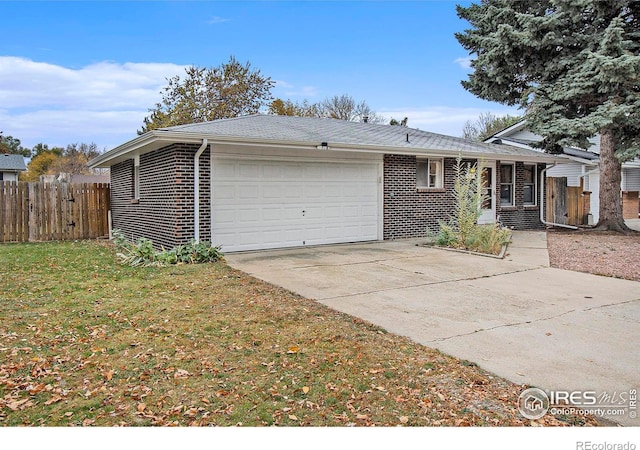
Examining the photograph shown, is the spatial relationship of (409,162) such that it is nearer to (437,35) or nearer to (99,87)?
(437,35)

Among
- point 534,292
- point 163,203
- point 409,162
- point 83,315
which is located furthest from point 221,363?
point 409,162

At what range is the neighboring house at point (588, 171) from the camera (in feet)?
59.4

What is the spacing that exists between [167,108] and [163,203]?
76.4 ft

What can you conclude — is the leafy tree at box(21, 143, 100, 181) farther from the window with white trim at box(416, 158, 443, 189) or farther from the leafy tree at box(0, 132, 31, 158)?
the window with white trim at box(416, 158, 443, 189)

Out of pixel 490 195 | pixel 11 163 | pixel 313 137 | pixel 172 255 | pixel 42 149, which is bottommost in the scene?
pixel 172 255

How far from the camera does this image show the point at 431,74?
16781mm

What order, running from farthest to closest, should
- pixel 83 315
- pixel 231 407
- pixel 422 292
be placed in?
pixel 422 292, pixel 83 315, pixel 231 407

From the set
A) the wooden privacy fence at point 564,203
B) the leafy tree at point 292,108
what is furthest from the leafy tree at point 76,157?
the wooden privacy fence at point 564,203

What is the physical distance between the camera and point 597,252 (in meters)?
10.4

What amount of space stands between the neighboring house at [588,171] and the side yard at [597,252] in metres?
3.95

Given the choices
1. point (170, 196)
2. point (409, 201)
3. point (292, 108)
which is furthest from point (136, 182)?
point (292, 108)

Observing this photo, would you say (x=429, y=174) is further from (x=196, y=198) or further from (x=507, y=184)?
(x=196, y=198)

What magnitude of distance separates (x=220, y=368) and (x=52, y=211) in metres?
12.2

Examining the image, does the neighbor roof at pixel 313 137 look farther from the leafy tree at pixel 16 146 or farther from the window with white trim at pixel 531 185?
the leafy tree at pixel 16 146
